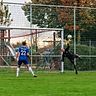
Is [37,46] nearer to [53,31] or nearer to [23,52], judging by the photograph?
[53,31]

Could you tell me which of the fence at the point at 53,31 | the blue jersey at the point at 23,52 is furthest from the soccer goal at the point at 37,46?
the blue jersey at the point at 23,52

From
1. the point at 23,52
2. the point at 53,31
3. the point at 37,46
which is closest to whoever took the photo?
the point at 23,52

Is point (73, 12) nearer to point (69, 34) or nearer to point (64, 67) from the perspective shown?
point (69, 34)

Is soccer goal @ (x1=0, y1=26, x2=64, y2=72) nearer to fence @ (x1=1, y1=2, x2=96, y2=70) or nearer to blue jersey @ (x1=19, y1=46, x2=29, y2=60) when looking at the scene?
fence @ (x1=1, y1=2, x2=96, y2=70)

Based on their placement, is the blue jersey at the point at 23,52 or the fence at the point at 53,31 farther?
the fence at the point at 53,31

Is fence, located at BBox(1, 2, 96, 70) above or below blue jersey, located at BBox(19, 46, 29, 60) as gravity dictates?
above

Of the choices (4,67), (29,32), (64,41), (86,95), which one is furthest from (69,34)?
(86,95)

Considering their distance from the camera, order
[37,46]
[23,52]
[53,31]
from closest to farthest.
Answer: [23,52]
[53,31]
[37,46]

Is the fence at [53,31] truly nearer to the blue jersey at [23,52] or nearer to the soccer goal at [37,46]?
the soccer goal at [37,46]

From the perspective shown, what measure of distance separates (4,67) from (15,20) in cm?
325

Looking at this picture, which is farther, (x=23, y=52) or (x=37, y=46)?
(x=37, y=46)

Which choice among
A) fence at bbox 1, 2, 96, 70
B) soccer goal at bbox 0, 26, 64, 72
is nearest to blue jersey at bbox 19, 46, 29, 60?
soccer goal at bbox 0, 26, 64, 72

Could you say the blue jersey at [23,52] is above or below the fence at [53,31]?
below

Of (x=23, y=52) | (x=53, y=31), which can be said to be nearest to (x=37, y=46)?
(x=53, y=31)
